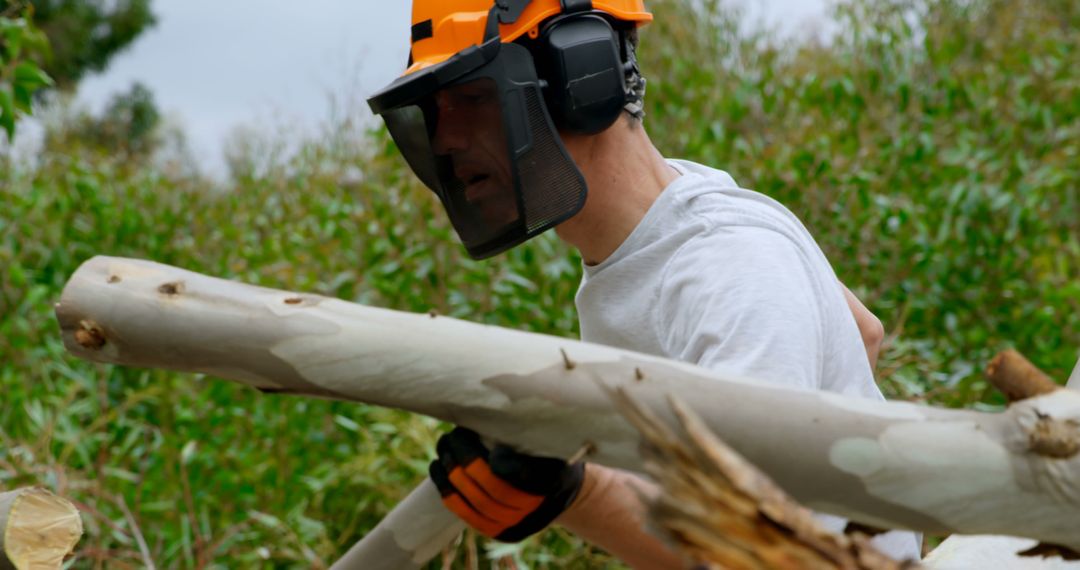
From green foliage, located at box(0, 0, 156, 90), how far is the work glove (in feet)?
45.2

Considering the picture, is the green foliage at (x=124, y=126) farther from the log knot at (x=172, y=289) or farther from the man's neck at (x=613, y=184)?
the log knot at (x=172, y=289)

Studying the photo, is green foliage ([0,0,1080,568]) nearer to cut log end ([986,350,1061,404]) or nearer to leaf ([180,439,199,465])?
leaf ([180,439,199,465])

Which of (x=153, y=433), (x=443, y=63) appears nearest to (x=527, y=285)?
(x=153, y=433)

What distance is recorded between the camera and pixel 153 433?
5.03 meters

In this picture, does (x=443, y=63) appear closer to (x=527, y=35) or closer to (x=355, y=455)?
(x=527, y=35)

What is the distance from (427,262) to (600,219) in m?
2.38

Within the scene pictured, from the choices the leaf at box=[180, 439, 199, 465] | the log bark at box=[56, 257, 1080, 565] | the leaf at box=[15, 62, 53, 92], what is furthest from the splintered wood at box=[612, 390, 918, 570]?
the leaf at box=[180, 439, 199, 465]

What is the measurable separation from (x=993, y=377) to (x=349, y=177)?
432cm

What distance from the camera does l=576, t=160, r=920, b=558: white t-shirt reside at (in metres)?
1.65

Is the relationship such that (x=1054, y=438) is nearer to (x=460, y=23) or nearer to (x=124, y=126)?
(x=460, y=23)

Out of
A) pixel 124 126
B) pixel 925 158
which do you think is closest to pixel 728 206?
pixel 925 158

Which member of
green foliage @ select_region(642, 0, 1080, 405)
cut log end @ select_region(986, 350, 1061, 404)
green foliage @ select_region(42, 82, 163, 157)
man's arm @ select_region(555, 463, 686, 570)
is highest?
cut log end @ select_region(986, 350, 1061, 404)

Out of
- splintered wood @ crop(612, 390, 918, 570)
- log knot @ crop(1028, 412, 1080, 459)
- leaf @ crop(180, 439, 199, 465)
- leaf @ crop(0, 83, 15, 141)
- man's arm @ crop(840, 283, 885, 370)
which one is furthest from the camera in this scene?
leaf @ crop(180, 439, 199, 465)

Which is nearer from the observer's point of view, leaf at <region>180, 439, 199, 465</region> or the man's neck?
the man's neck
